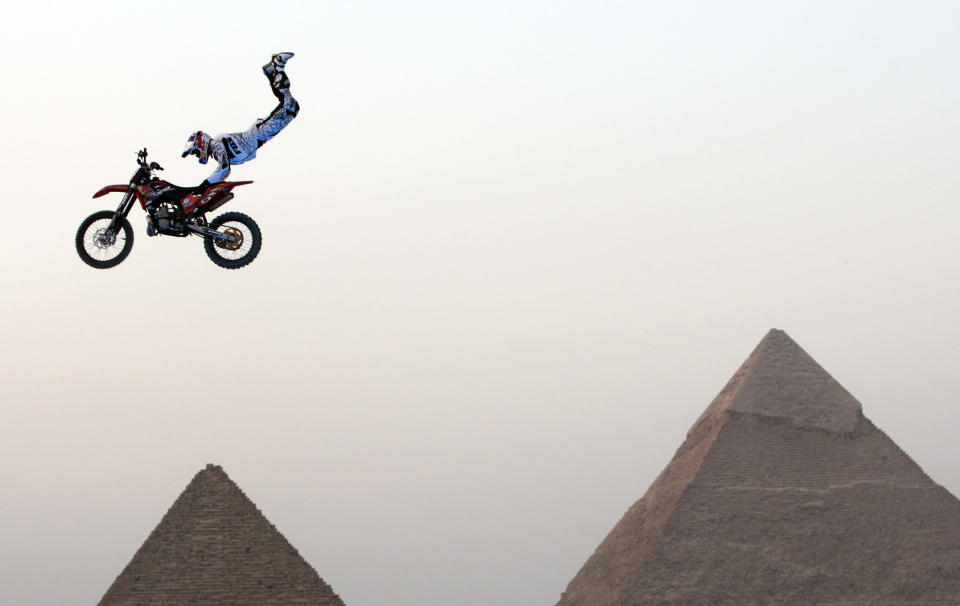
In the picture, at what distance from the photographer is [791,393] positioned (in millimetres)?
52375

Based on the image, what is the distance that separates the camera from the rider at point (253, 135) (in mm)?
20000

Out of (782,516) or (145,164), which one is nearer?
(145,164)

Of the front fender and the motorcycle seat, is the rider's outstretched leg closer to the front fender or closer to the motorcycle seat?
the motorcycle seat

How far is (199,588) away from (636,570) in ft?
46.2

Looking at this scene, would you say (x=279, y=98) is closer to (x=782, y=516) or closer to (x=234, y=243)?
(x=234, y=243)

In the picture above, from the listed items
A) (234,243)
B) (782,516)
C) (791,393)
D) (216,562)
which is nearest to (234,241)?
(234,243)

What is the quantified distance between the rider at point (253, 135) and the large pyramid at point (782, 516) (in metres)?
28.6

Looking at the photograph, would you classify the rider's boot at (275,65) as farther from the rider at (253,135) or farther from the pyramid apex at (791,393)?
the pyramid apex at (791,393)

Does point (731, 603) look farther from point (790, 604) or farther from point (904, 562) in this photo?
point (904, 562)

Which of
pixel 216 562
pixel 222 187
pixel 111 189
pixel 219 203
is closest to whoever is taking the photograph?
pixel 222 187

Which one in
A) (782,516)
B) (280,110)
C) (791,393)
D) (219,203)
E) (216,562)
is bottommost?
(782,516)

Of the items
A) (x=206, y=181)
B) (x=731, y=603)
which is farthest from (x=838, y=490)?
(x=206, y=181)

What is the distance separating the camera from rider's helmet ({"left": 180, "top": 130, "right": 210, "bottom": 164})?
67.1ft

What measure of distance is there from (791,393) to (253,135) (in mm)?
34597
